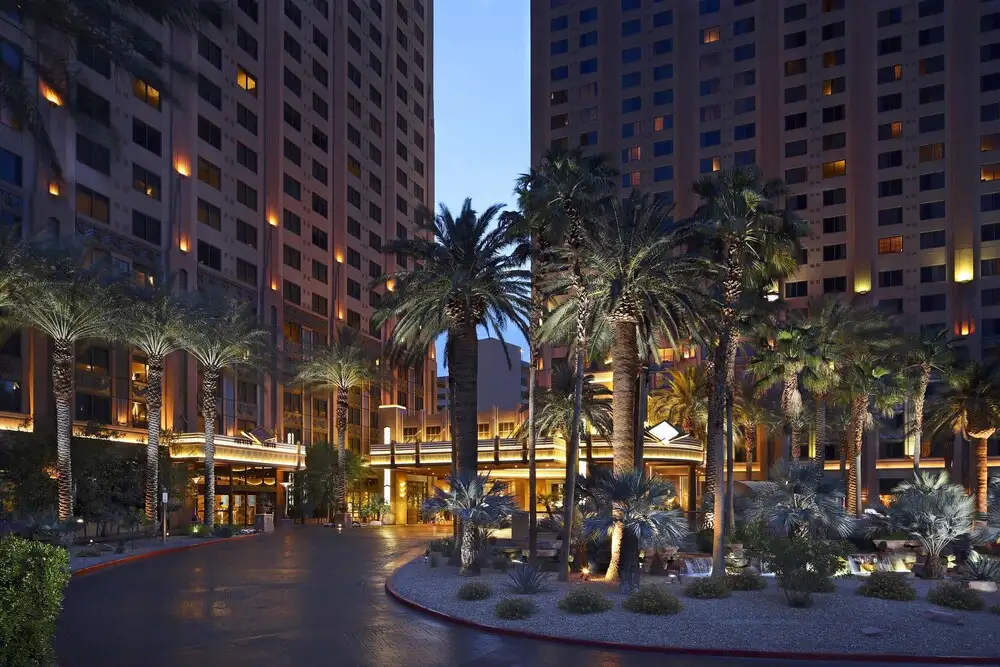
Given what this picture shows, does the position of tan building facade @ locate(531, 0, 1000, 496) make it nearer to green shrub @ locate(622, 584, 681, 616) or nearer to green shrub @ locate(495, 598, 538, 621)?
green shrub @ locate(622, 584, 681, 616)

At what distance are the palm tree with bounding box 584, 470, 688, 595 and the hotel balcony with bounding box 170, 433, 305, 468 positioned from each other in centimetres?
4240

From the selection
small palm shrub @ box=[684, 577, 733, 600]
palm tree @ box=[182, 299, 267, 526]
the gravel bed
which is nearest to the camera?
the gravel bed

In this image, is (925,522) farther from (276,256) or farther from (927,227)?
(927,227)

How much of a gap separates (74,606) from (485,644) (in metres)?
11.7

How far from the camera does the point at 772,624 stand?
20.3 metres

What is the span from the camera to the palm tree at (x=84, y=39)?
10.3m

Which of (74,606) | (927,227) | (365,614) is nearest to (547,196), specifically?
(365,614)

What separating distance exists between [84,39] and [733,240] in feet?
75.4

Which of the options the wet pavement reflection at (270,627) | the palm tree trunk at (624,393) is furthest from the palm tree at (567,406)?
the palm tree trunk at (624,393)

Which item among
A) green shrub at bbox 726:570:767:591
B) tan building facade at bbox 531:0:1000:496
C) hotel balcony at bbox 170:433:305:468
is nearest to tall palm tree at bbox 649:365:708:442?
tan building facade at bbox 531:0:1000:496

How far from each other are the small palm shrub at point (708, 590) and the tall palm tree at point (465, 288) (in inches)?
475

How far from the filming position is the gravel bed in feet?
60.3

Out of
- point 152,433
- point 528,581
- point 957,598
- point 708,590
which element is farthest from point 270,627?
point 152,433

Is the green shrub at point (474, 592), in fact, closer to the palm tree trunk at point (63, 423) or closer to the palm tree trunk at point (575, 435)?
the palm tree trunk at point (575, 435)
